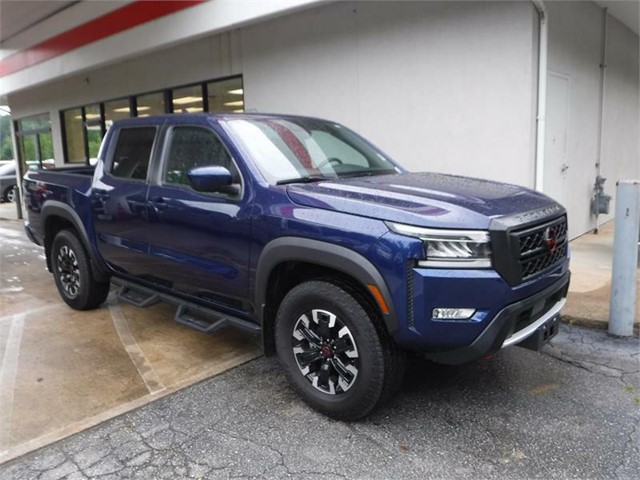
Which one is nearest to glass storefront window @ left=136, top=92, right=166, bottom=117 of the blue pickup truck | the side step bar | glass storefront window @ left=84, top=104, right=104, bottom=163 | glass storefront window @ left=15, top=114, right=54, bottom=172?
glass storefront window @ left=84, top=104, right=104, bottom=163

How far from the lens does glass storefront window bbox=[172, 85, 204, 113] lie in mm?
10573

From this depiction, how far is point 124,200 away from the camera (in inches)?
183

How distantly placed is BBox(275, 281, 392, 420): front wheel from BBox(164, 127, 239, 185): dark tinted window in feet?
3.82

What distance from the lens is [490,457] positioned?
2936 millimetres

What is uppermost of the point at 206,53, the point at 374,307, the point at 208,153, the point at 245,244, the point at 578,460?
the point at 206,53

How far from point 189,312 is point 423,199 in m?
2.45

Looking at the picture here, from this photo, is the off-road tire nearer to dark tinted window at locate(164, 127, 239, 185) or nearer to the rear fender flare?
the rear fender flare

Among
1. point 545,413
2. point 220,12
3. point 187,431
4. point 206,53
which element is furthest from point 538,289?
point 206,53

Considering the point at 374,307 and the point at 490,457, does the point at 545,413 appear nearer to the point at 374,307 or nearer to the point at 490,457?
the point at 490,457

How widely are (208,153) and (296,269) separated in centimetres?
121

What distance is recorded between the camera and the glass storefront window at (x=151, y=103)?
456 inches

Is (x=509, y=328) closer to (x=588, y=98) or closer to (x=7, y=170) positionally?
(x=588, y=98)

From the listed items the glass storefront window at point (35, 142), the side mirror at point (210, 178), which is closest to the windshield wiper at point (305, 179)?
the side mirror at point (210, 178)

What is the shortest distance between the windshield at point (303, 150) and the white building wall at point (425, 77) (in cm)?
240
